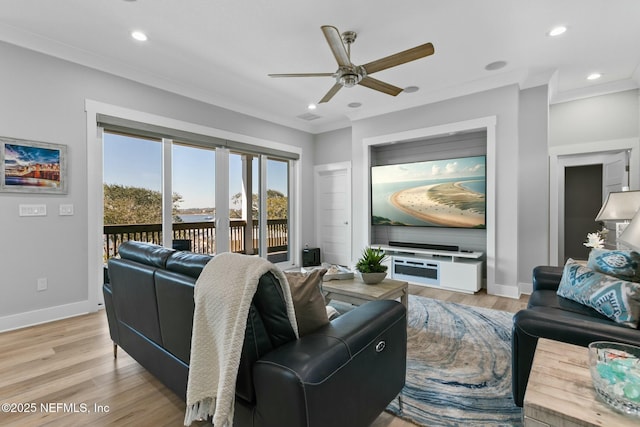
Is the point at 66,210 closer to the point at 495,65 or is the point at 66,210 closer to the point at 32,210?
the point at 32,210

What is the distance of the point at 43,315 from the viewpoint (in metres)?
3.12

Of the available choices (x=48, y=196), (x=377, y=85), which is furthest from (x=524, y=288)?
(x=48, y=196)

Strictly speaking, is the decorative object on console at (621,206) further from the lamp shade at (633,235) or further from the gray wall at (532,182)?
the lamp shade at (633,235)

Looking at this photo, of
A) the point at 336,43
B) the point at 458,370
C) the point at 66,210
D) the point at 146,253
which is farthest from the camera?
the point at 66,210

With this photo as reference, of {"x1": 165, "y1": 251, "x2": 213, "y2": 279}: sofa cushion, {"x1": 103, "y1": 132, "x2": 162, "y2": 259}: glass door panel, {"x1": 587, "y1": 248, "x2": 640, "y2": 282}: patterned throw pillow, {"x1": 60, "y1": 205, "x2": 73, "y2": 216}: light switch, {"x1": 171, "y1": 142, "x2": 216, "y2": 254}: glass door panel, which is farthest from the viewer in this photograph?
{"x1": 171, "y1": 142, "x2": 216, "y2": 254}: glass door panel

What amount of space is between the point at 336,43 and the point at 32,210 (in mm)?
3292

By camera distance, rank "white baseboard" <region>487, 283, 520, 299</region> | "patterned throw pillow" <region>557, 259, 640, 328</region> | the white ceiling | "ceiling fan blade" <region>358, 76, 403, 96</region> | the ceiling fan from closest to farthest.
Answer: "patterned throw pillow" <region>557, 259, 640, 328</region> → the ceiling fan → the white ceiling → "ceiling fan blade" <region>358, 76, 403, 96</region> → "white baseboard" <region>487, 283, 520, 299</region>

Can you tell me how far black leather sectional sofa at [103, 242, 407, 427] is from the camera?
1077 millimetres

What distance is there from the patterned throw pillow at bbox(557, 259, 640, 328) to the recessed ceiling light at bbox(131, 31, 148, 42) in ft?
13.7

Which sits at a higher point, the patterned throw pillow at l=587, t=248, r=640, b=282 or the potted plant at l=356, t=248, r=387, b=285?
the patterned throw pillow at l=587, t=248, r=640, b=282

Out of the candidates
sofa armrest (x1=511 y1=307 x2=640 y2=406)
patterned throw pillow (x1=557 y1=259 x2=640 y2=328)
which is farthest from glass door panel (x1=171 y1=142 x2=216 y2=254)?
patterned throw pillow (x1=557 y1=259 x2=640 y2=328)

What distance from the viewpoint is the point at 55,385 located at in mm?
2037

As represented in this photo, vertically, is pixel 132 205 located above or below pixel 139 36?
below

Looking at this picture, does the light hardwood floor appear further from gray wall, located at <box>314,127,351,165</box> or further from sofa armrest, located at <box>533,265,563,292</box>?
gray wall, located at <box>314,127,351,165</box>
